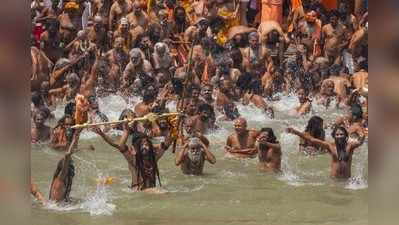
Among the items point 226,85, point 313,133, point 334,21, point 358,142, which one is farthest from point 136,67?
point 358,142

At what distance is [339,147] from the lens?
7055 mm

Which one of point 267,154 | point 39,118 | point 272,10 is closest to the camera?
point 39,118

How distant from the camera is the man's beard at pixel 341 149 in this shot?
23.1 ft

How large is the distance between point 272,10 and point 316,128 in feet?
3.27

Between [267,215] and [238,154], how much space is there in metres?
0.53

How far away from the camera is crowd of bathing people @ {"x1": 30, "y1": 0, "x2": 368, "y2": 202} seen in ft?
22.5

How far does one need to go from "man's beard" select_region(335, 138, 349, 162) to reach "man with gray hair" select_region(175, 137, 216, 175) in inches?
39.0

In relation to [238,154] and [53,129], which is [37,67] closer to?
[53,129]

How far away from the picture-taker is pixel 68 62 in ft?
22.5

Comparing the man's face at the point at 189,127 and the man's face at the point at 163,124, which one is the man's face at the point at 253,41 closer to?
the man's face at the point at 189,127

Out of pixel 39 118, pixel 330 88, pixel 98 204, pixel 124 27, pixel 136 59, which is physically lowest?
pixel 98 204

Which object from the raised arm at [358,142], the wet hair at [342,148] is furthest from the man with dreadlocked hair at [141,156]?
the raised arm at [358,142]

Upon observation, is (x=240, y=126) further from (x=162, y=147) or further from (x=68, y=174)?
(x=68, y=174)
